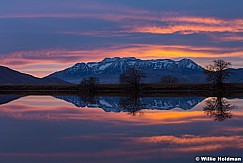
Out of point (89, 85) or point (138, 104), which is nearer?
point (138, 104)

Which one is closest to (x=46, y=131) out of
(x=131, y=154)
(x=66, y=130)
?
(x=66, y=130)

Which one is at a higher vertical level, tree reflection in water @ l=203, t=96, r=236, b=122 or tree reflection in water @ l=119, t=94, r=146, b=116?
tree reflection in water @ l=119, t=94, r=146, b=116

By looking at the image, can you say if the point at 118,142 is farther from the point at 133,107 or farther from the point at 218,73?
the point at 218,73

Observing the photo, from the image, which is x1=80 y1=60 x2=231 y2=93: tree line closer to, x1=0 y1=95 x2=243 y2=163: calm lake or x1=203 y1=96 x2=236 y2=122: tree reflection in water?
Answer: x1=203 y1=96 x2=236 y2=122: tree reflection in water

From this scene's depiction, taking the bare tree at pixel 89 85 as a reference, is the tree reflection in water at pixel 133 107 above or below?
below

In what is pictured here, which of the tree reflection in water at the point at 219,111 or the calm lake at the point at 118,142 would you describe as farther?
the tree reflection in water at the point at 219,111

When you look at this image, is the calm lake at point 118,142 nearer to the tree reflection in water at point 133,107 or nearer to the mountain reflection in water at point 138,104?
the tree reflection in water at point 133,107

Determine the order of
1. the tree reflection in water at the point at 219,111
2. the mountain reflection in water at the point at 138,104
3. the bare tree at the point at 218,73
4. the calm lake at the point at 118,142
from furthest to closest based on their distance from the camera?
1. the bare tree at the point at 218,73
2. the mountain reflection in water at the point at 138,104
3. the tree reflection in water at the point at 219,111
4. the calm lake at the point at 118,142

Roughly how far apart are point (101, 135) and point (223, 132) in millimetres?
6129

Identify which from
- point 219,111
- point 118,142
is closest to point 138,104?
point 219,111

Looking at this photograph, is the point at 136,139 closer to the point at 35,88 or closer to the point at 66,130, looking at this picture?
the point at 66,130

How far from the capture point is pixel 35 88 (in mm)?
139375

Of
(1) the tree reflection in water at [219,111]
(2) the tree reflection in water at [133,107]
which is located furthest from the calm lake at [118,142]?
(2) the tree reflection in water at [133,107]

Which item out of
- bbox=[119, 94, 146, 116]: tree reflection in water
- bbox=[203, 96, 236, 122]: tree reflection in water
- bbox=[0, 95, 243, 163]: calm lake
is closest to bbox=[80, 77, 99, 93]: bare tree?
bbox=[119, 94, 146, 116]: tree reflection in water
